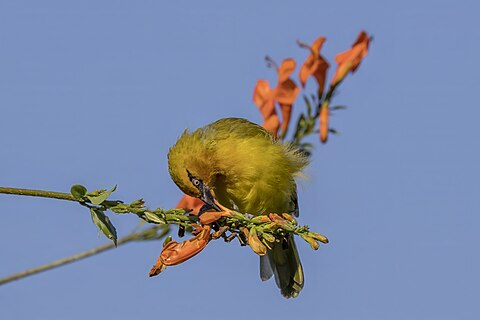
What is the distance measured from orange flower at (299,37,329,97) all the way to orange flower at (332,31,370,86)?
95 mm

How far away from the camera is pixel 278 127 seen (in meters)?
5.14

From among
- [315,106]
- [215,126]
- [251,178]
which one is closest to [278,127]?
[315,106]

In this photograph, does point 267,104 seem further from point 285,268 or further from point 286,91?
point 285,268

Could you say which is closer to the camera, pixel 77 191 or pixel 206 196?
pixel 77 191

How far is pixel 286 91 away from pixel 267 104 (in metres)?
0.19

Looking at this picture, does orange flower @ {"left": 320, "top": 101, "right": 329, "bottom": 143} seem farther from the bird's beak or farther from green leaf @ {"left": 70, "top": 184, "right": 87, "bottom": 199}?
green leaf @ {"left": 70, "top": 184, "right": 87, "bottom": 199}

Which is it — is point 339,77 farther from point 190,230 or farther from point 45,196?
point 45,196

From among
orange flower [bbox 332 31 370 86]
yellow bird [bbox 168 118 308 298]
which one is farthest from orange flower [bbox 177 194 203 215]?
orange flower [bbox 332 31 370 86]

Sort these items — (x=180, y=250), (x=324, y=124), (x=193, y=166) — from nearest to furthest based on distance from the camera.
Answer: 1. (x=180, y=250)
2. (x=324, y=124)
3. (x=193, y=166)

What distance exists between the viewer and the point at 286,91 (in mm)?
5160

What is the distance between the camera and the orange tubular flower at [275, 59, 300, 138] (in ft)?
16.6

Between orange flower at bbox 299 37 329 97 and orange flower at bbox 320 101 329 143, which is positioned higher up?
orange flower at bbox 299 37 329 97

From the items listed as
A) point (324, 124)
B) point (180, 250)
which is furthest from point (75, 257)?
point (324, 124)

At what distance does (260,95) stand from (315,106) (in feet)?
2.30
